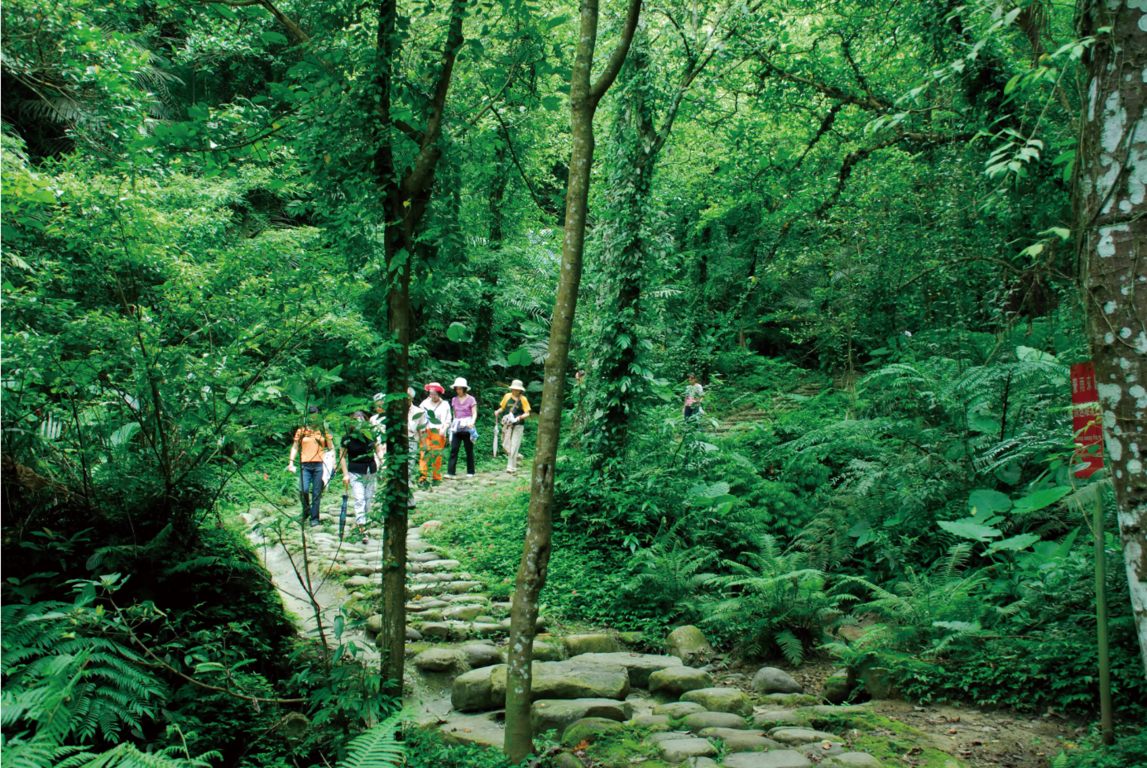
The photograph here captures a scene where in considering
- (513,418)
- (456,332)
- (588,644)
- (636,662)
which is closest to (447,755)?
(636,662)

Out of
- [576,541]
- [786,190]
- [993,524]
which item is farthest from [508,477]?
[993,524]

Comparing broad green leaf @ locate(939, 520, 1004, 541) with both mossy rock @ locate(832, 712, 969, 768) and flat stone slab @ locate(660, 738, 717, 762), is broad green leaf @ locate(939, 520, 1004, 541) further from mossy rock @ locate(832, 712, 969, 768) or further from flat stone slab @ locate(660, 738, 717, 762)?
flat stone slab @ locate(660, 738, 717, 762)

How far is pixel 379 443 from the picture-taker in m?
3.99

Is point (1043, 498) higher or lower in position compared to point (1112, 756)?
higher

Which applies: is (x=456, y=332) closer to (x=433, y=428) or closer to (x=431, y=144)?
(x=433, y=428)

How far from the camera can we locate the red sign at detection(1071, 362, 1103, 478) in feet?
11.2

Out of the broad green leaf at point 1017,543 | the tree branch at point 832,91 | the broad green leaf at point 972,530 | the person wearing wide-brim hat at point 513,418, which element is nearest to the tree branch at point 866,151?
the tree branch at point 832,91

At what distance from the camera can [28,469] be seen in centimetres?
389

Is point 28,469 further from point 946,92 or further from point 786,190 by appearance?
point 786,190

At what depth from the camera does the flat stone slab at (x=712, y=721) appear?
386 cm

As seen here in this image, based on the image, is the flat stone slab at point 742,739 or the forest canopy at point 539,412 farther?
the flat stone slab at point 742,739

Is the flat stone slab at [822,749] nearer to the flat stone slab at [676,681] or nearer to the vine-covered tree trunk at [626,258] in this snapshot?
the flat stone slab at [676,681]

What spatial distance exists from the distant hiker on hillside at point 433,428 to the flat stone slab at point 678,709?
2.17 meters

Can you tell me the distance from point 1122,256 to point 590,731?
358 cm
